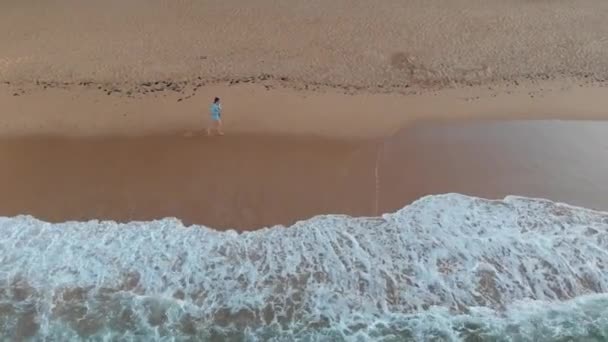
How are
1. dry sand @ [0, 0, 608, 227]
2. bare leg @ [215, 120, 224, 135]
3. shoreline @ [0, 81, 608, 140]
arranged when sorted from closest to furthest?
dry sand @ [0, 0, 608, 227], bare leg @ [215, 120, 224, 135], shoreline @ [0, 81, 608, 140]

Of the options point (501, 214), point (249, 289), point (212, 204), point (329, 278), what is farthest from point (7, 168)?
point (501, 214)

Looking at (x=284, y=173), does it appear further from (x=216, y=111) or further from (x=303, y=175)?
(x=216, y=111)

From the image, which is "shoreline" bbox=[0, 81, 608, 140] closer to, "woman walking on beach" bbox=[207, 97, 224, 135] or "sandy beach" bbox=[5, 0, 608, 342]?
"sandy beach" bbox=[5, 0, 608, 342]

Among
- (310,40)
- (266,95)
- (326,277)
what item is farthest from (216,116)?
(310,40)

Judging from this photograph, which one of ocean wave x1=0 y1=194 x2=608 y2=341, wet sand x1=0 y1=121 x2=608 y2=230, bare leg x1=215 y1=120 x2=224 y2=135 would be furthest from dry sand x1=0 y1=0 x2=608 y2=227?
ocean wave x1=0 y1=194 x2=608 y2=341

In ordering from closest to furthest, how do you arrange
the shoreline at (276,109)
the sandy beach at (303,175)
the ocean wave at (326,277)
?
1. the ocean wave at (326,277)
2. the sandy beach at (303,175)
3. the shoreline at (276,109)

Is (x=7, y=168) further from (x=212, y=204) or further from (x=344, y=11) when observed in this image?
(x=344, y=11)

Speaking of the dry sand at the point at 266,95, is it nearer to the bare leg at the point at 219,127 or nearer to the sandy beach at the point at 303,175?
the sandy beach at the point at 303,175

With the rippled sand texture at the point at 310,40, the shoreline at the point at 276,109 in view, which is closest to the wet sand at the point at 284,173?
the shoreline at the point at 276,109
